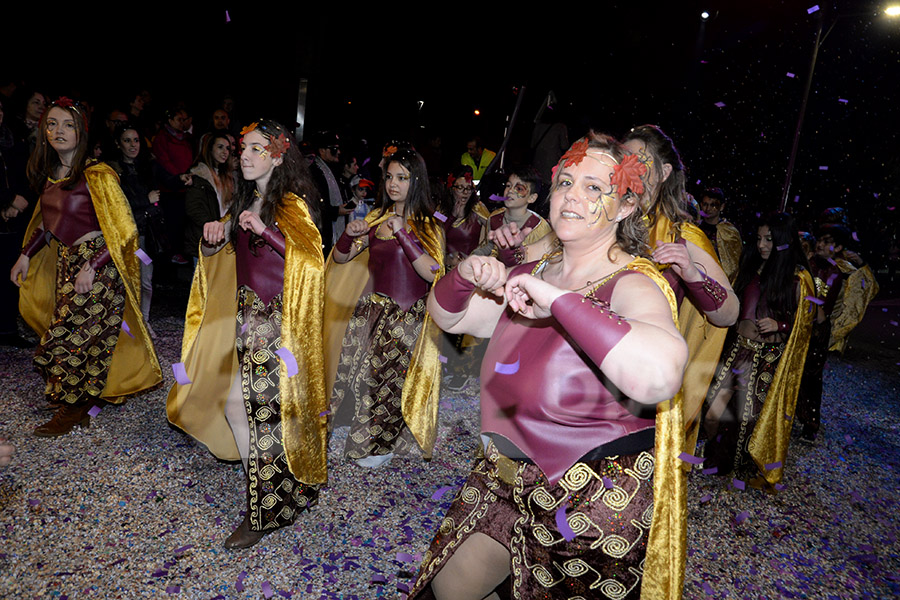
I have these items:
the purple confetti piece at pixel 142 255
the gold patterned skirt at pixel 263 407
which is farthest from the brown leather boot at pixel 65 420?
the gold patterned skirt at pixel 263 407

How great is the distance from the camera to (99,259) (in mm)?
3701

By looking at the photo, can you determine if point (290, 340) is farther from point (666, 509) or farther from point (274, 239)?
point (666, 509)

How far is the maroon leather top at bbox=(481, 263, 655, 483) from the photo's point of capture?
1569 mm

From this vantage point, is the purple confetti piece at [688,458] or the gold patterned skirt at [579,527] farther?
the purple confetti piece at [688,458]

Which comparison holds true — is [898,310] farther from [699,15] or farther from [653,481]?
[653,481]

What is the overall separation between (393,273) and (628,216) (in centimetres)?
224

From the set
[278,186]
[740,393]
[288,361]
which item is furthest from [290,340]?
[740,393]

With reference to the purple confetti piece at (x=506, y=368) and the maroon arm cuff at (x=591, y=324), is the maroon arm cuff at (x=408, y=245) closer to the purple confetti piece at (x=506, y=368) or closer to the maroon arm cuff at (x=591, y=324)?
the purple confetti piece at (x=506, y=368)

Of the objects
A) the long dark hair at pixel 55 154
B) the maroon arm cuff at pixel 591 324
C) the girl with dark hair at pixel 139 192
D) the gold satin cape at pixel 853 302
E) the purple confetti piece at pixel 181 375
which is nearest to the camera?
the maroon arm cuff at pixel 591 324

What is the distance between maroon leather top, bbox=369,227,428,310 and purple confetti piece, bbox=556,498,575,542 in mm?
2390

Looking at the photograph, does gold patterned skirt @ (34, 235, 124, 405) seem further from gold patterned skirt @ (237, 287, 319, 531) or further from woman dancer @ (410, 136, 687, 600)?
woman dancer @ (410, 136, 687, 600)

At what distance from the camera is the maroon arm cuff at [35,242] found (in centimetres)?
400

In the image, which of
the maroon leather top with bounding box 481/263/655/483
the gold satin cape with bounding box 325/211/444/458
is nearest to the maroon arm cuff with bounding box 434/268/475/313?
the maroon leather top with bounding box 481/263/655/483

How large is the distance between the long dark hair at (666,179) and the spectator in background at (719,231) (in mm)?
4237
